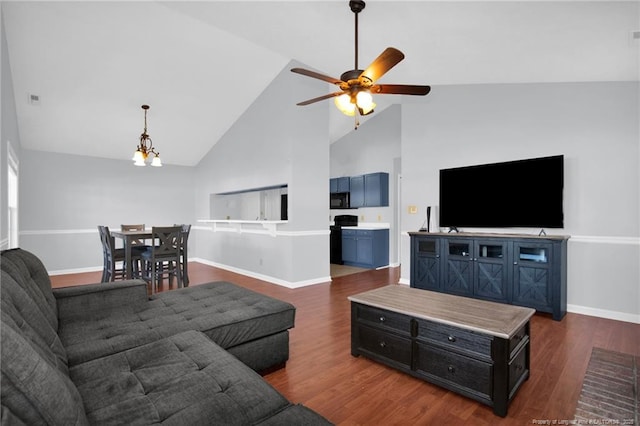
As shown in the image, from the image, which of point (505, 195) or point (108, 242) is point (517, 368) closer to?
point (505, 195)

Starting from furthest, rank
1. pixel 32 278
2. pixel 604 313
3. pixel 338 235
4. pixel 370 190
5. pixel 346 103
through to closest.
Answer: pixel 338 235 → pixel 370 190 → pixel 604 313 → pixel 346 103 → pixel 32 278

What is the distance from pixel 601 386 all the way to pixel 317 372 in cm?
182

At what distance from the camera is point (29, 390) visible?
32.6 inches

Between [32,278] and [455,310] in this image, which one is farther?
[455,310]

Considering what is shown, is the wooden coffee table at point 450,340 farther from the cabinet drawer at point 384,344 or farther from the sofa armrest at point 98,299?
the sofa armrest at point 98,299

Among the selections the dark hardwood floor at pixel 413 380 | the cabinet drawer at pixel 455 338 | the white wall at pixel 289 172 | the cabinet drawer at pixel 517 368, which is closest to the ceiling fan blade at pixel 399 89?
the cabinet drawer at pixel 455 338

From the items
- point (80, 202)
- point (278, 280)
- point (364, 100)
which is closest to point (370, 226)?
point (278, 280)

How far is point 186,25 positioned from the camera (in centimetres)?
402

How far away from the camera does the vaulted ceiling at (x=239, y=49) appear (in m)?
2.86

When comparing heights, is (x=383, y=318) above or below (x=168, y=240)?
below

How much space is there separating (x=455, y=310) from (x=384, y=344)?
582mm

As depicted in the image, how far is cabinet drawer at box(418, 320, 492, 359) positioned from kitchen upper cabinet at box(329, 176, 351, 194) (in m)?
5.64

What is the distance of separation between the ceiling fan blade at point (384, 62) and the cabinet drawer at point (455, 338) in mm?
1880

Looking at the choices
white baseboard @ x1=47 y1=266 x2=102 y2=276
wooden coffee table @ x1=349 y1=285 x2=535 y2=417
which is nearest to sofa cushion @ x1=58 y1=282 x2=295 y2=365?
wooden coffee table @ x1=349 y1=285 x2=535 y2=417
